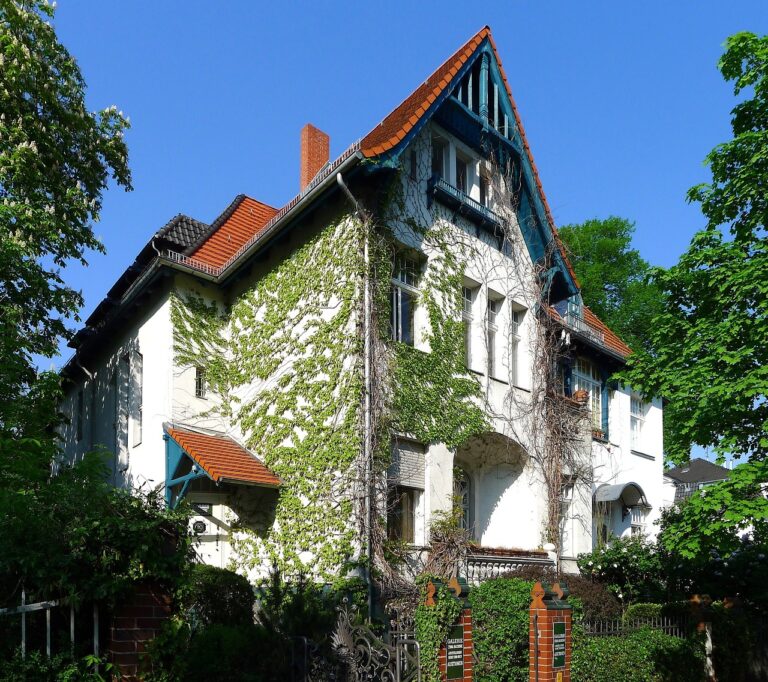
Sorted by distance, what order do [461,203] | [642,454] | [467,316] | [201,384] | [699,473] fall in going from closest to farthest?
[201,384], [461,203], [467,316], [642,454], [699,473]

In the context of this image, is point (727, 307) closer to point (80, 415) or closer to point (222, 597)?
point (222, 597)

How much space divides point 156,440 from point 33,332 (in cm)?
344

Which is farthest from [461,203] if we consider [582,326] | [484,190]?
[582,326]

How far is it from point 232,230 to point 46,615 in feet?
45.2

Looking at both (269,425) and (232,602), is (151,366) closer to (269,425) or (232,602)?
(269,425)

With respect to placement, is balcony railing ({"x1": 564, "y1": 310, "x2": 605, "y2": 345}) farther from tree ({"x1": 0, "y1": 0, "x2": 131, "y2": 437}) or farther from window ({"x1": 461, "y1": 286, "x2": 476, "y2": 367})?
tree ({"x1": 0, "y1": 0, "x2": 131, "y2": 437})

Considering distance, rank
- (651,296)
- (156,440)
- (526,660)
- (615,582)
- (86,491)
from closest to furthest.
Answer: (86,491)
(526,660)
(156,440)
(615,582)
(651,296)

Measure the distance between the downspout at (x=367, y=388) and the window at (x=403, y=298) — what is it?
1068 millimetres

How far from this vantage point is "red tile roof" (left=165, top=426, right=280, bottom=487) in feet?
45.5

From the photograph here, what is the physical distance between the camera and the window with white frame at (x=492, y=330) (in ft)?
57.4

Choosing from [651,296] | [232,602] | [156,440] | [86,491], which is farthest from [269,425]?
[651,296]

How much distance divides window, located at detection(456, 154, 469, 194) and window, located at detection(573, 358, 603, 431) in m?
6.28

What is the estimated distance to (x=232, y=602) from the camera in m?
12.8

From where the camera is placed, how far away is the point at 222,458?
14.5 meters
